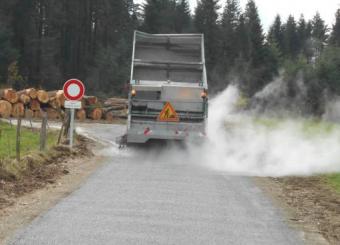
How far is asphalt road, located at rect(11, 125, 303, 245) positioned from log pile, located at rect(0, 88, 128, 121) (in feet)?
71.8

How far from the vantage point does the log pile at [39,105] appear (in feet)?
116

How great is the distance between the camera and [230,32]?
116 meters

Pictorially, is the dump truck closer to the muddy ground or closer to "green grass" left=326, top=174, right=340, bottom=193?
the muddy ground

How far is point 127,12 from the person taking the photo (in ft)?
315

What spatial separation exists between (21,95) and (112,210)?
1103 inches

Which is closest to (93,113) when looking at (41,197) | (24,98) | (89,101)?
(89,101)

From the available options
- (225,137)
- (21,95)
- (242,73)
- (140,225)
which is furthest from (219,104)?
(242,73)

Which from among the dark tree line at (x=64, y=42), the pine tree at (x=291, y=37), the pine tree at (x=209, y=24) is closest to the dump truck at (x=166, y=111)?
the dark tree line at (x=64, y=42)

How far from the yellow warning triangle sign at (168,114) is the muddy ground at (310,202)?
454 centimetres

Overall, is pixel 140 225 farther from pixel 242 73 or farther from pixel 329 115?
pixel 242 73

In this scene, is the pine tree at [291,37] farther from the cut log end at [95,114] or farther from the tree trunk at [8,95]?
the tree trunk at [8,95]

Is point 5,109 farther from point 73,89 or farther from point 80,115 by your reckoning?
point 73,89

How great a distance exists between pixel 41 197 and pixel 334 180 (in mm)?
6524

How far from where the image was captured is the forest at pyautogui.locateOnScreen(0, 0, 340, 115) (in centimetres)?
5944
